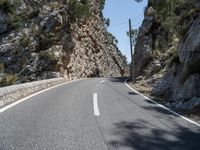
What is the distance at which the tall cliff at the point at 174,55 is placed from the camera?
14.8 metres

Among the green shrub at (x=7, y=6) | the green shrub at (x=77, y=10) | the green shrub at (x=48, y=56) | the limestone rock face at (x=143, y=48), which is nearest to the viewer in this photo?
the limestone rock face at (x=143, y=48)

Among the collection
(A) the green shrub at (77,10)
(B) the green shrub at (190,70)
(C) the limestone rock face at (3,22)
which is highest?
(A) the green shrub at (77,10)

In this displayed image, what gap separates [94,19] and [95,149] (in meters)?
61.1

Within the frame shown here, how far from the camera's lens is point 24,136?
23.2 feet

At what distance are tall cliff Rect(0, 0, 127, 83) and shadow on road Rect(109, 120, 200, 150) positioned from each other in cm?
3471

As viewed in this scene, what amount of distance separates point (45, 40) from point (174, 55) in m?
28.5

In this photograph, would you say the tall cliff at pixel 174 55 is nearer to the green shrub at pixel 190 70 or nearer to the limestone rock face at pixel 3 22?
the green shrub at pixel 190 70

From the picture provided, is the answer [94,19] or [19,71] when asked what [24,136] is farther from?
[94,19]

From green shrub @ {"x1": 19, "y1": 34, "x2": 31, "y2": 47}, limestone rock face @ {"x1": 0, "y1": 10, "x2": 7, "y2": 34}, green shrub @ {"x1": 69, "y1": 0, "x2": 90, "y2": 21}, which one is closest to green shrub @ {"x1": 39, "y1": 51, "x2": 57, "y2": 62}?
green shrub @ {"x1": 19, "y1": 34, "x2": 31, "y2": 47}

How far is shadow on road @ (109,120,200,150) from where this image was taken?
6836 millimetres

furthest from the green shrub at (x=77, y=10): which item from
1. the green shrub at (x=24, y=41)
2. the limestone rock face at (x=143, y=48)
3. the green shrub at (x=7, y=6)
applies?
the limestone rock face at (x=143, y=48)

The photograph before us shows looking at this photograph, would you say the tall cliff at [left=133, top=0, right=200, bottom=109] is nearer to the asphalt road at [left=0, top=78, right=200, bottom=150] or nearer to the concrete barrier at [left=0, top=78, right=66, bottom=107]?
the asphalt road at [left=0, top=78, right=200, bottom=150]

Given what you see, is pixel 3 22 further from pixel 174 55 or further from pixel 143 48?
pixel 174 55

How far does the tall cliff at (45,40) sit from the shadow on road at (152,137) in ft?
114
